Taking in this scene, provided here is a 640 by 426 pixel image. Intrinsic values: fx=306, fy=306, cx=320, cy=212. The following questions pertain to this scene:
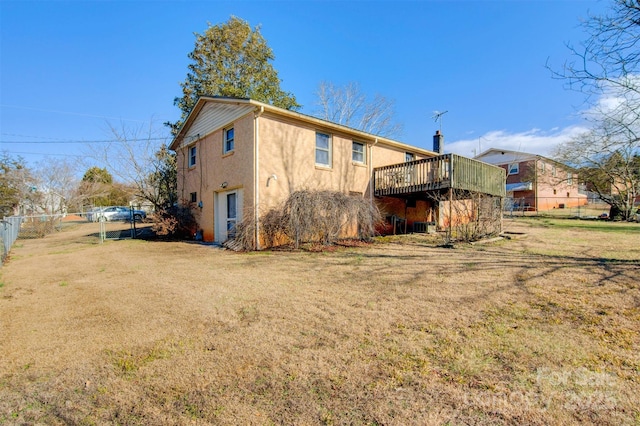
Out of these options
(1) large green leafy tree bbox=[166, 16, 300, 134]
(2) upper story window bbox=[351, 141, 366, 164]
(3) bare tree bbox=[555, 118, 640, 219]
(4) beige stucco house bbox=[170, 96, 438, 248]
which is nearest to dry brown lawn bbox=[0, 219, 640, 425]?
(4) beige stucco house bbox=[170, 96, 438, 248]

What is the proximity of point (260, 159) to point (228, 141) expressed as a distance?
8.44 ft

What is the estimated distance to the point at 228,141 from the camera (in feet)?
39.3

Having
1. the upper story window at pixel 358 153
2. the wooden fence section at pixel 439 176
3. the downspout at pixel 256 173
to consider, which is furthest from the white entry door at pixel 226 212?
the wooden fence section at pixel 439 176

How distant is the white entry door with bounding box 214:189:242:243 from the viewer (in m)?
11.3

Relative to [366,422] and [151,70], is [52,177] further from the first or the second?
Answer: [366,422]

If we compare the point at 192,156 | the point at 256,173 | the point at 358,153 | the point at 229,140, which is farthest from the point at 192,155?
the point at 358,153

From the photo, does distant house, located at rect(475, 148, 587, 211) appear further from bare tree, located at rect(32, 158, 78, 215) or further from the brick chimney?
bare tree, located at rect(32, 158, 78, 215)

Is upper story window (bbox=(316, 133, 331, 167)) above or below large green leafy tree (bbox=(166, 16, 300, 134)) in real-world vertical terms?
below

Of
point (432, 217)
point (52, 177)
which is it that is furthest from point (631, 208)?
point (52, 177)

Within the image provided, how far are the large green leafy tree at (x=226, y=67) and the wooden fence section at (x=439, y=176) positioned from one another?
12.9m

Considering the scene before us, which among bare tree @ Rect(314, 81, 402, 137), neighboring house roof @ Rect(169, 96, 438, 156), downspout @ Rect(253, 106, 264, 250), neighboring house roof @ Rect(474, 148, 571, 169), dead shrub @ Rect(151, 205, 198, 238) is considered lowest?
dead shrub @ Rect(151, 205, 198, 238)

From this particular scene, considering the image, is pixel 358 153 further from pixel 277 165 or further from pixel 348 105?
pixel 348 105

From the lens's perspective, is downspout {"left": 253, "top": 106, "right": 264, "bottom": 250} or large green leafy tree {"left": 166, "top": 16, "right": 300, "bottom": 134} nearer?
downspout {"left": 253, "top": 106, "right": 264, "bottom": 250}

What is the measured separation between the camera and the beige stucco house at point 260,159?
1034 cm
